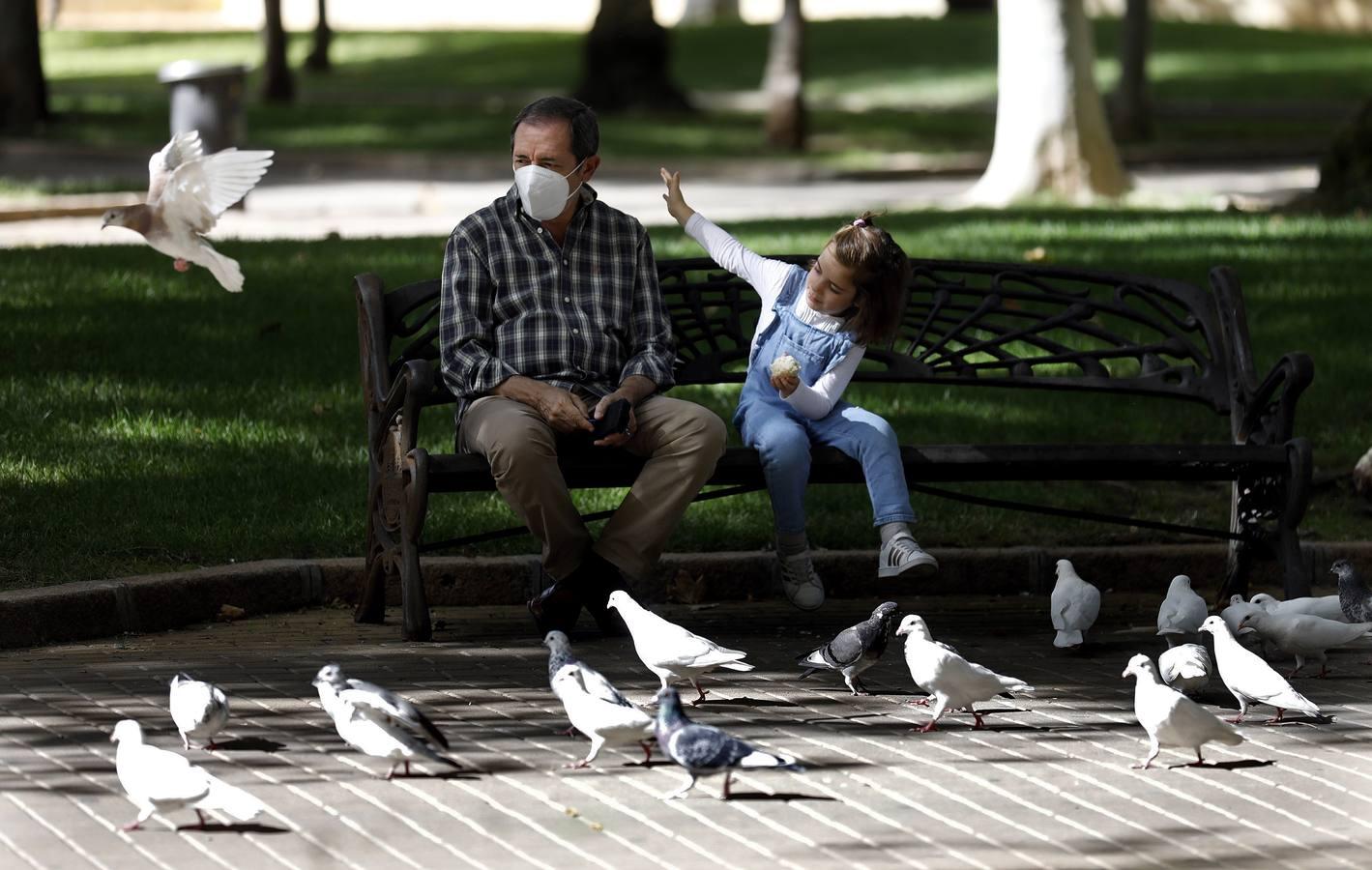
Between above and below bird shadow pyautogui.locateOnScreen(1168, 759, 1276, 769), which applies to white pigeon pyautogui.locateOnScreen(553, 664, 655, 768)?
above

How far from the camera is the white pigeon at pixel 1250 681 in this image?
16.6ft

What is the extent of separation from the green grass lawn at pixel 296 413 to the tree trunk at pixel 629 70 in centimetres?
1828

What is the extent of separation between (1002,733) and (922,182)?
1745 centimetres

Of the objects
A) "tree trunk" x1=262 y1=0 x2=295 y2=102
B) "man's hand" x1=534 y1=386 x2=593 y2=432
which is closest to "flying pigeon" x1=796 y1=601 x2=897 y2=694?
"man's hand" x1=534 y1=386 x2=593 y2=432

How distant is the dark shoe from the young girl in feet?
2.19

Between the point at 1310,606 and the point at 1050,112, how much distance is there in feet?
35.6

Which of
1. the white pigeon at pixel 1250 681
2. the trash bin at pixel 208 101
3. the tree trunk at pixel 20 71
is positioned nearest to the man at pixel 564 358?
the white pigeon at pixel 1250 681

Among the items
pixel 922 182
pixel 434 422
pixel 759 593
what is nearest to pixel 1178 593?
pixel 759 593

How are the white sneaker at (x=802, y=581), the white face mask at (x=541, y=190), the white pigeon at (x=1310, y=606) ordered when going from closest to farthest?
1. the white pigeon at (x=1310, y=606)
2. the white face mask at (x=541, y=190)
3. the white sneaker at (x=802, y=581)

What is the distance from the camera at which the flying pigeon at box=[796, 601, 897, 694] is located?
5.34 meters

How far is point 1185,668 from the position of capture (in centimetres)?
525

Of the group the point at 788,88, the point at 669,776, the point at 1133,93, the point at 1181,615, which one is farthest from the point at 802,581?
the point at 1133,93

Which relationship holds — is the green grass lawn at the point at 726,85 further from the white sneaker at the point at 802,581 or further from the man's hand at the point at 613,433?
the man's hand at the point at 613,433

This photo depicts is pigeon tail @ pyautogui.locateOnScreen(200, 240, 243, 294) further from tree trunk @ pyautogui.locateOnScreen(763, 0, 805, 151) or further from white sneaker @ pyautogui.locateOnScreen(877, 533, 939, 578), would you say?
tree trunk @ pyautogui.locateOnScreen(763, 0, 805, 151)
